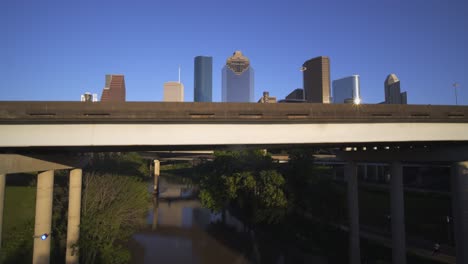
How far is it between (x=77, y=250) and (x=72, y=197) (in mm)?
3416

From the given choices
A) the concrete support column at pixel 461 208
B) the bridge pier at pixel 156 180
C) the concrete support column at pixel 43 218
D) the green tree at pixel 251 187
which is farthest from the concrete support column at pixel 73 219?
the bridge pier at pixel 156 180

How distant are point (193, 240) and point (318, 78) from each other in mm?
30759

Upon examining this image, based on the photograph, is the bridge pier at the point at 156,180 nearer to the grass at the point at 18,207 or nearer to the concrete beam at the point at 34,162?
the grass at the point at 18,207

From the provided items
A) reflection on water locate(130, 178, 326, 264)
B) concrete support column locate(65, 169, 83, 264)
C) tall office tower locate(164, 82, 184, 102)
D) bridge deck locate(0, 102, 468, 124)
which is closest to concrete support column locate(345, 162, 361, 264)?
reflection on water locate(130, 178, 326, 264)

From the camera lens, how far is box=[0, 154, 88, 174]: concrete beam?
13250 millimetres

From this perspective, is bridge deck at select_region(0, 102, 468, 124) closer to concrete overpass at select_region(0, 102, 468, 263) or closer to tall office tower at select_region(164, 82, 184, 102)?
concrete overpass at select_region(0, 102, 468, 263)

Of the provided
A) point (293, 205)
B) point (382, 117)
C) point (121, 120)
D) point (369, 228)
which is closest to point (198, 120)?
point (121, 120)

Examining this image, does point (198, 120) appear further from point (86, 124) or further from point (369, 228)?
point (369, 228)

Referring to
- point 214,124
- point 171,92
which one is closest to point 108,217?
point 214,124

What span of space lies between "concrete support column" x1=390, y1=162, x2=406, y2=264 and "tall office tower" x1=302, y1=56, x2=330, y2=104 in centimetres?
2348

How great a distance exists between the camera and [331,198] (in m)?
30.5

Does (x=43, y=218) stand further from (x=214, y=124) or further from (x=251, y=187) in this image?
(x=251, y=187)

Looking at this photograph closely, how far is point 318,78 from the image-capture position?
45656mm

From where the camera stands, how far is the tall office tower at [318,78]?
143ft
